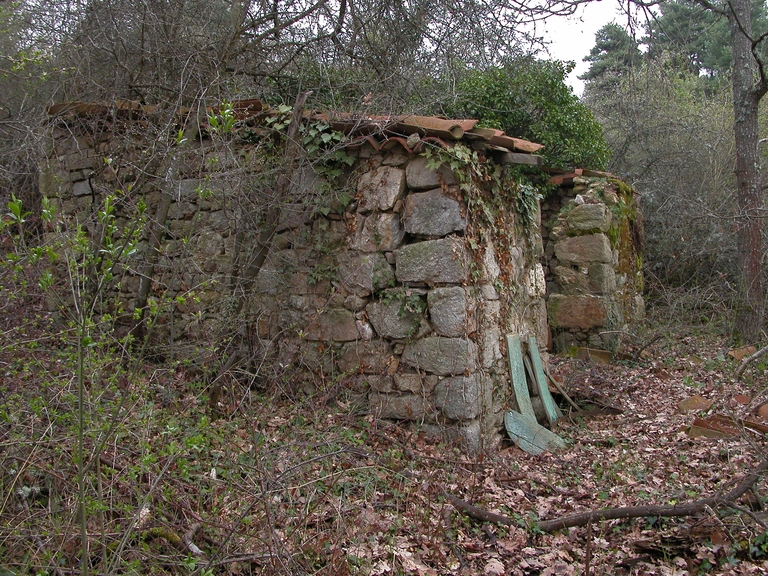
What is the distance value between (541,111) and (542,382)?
5.25m

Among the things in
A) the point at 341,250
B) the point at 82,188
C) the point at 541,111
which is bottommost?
the point at 341,250

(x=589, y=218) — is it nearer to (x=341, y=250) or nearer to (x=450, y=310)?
(x=450, y=310)

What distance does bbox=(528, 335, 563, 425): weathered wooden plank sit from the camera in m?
5.81

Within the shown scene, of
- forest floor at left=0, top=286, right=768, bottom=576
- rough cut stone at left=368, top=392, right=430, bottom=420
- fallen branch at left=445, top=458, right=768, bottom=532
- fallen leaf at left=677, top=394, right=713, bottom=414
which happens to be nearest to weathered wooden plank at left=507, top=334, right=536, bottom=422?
forest floor at left=0, top=286, right=768, bottom=576

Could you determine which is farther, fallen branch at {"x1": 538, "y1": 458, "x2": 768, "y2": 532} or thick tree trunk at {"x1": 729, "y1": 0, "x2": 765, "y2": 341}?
thick tree trunk at {"x1": 729, "y1": 0, "x2": 765, "y2": 341}

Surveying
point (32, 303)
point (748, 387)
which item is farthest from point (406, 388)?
point (748, 387)

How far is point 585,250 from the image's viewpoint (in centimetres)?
846

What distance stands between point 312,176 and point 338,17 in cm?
224

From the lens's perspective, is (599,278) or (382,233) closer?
(382,233)

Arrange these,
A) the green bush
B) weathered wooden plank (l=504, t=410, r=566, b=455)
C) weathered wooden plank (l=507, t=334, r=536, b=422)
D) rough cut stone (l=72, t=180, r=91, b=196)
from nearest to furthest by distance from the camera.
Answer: weathered wooden plank (l=504, t=410, r=566, b=455) < weathered wooden plank (l=507, t=334, r=536, b=422) < rough cut stone (l=72, t=180, r=91, b=196) < the green bush

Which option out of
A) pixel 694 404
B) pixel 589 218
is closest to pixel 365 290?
pixel 694 404

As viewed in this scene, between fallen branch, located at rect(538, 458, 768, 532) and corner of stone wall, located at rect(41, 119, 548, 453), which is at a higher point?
corner of stone wall, located at rect(41, 119, 548, 453)

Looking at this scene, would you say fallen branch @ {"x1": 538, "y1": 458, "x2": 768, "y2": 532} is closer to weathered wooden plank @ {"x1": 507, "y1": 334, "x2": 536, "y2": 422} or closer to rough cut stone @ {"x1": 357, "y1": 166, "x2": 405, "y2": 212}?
weathered wooden plank @ {"x1": 507, "y1": 334, "x2": 536, "y2": 422}

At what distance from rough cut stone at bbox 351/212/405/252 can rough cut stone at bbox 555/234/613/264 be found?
14.4 feet
